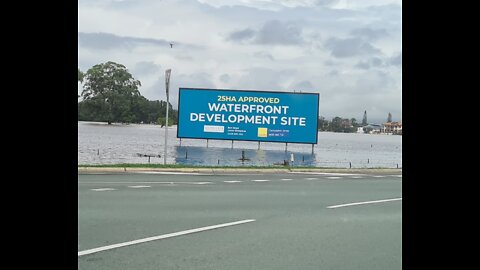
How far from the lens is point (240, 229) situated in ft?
21.9

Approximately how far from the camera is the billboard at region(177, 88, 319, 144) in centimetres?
3033


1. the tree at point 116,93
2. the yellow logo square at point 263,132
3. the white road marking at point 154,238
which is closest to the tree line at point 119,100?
the tree at point 116,93

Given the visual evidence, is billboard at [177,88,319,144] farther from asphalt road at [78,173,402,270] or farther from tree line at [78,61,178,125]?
asphalt road at [78,173,402,270]

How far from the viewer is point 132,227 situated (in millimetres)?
6691

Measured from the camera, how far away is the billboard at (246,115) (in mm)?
30328

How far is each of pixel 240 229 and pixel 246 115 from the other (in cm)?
2417

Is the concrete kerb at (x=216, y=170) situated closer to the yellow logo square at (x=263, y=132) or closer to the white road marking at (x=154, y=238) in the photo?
the white road marking at (x=154, y=238)

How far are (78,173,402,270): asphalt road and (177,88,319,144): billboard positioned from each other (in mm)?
18957

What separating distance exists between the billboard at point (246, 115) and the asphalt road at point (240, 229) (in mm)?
18957

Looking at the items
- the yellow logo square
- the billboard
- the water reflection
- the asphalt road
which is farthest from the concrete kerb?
the yellow logo square
